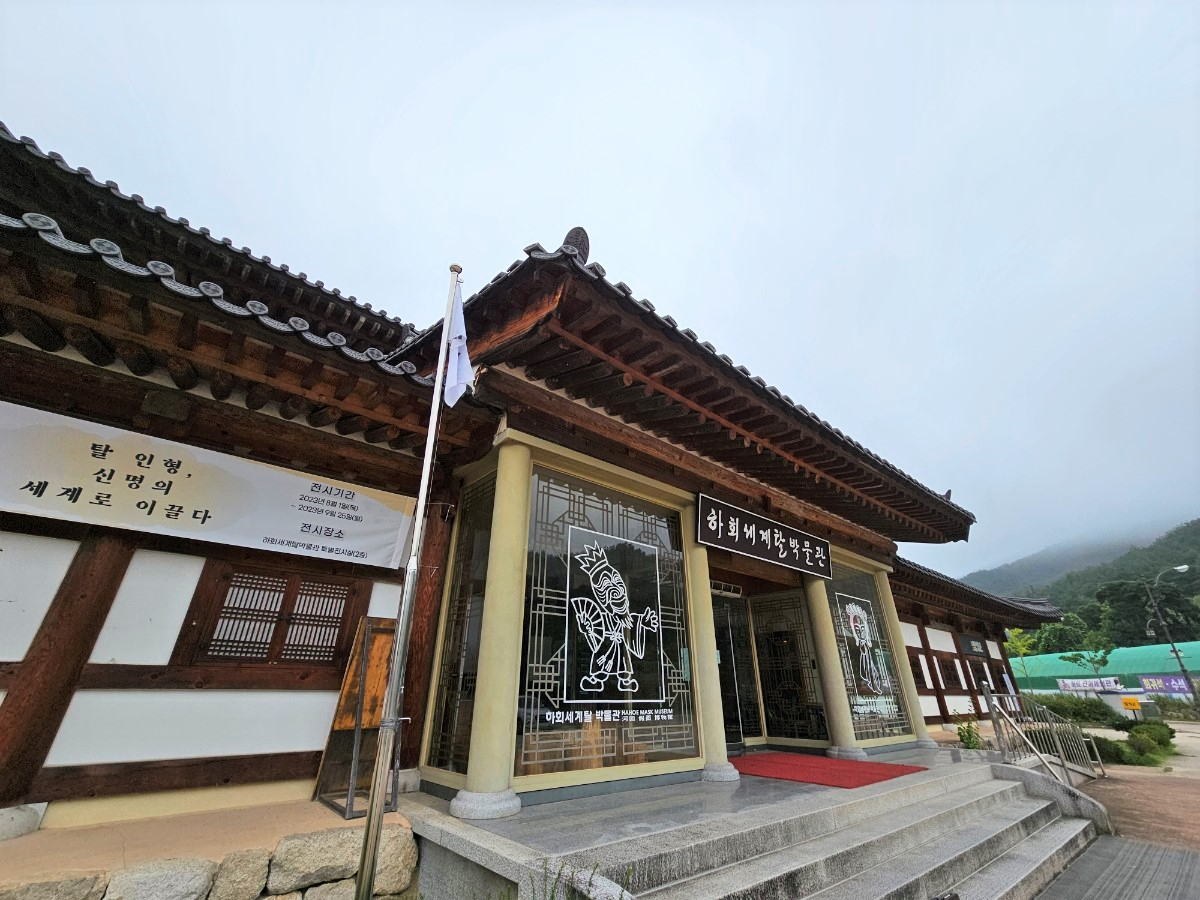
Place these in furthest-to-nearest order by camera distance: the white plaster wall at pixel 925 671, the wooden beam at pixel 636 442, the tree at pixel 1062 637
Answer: the tree at pixel 1062 637 → the white plaster wall at pixel 925 671 → the wooden beam at pixel 636 442

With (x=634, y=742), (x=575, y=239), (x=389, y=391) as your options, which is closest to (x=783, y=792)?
(x=634, y=742)

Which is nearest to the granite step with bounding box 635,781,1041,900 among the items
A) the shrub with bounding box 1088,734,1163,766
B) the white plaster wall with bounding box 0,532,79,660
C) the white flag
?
the white flag

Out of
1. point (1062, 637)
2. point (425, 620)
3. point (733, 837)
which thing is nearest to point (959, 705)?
point (733, 837)

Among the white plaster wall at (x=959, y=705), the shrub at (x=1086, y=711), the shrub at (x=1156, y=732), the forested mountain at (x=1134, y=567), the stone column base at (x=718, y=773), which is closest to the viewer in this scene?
the stone column base at (x=718, y=773)

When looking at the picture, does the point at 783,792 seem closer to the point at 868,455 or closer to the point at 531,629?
the point at 531,629

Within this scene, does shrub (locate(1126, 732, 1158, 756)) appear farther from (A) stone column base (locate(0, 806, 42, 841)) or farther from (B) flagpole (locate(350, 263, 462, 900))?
(A) stone column base (locate(0, 806, 42, 841))

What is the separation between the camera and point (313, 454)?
14.5 feet

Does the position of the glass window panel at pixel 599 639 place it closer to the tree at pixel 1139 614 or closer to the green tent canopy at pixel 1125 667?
the green tent canopy at pixel 1125 667

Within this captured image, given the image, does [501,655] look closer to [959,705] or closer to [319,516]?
[319,516]

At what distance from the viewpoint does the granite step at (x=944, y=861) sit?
129 inches

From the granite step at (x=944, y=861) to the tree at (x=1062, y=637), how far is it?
52555 millimetres

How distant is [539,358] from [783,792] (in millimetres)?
4607

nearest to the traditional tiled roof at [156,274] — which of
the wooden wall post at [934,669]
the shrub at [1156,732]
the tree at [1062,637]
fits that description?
the wooden wall post at [934,669]

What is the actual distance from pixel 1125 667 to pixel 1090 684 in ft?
17.5
